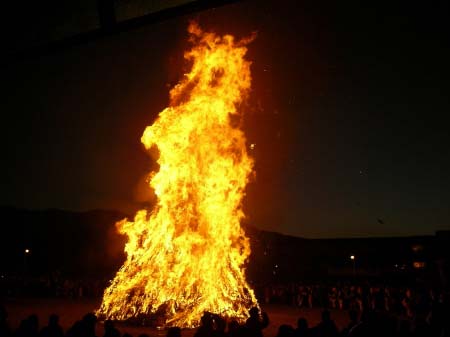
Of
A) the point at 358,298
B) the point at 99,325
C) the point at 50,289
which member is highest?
the point at 50,289

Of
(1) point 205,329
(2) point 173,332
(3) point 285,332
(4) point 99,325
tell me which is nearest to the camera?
(2) point 173,332

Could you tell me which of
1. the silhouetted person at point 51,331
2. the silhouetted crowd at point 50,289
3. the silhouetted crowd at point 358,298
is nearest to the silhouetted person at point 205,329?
the silhouetted person at point 51,331

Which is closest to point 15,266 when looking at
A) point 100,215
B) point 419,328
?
point 100,215

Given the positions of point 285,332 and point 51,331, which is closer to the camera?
point 285,332

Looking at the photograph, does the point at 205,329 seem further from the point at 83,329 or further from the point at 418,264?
the point at 418,264

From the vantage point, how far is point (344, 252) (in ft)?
168

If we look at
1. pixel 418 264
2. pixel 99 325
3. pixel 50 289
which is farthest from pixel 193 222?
pixel 418 264

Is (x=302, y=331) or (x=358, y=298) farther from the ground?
(x=302, y=331)

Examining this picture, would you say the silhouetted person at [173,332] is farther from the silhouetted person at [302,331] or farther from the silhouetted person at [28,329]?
the silhouetted person at [28,329]

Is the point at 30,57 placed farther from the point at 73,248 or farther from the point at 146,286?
the point at 73,248

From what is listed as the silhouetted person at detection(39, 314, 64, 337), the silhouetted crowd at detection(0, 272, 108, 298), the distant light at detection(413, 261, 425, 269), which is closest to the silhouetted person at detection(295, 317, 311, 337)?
the silhouetted person at detection(39, 314, 64, 337)

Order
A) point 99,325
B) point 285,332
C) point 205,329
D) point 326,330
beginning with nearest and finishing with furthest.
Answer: point 285,332
point 326,330
point 205,329
point 99,325

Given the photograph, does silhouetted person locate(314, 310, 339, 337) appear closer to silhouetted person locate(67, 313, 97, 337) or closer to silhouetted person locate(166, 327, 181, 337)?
silhouetted person locate(166, 327, 181, 337)

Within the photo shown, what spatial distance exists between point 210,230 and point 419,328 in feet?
36.2
